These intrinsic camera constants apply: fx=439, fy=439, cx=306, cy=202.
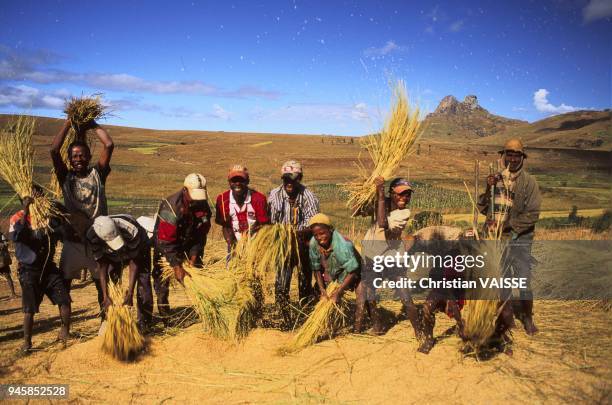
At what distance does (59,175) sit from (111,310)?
1.26 metres

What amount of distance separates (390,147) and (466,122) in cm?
15308

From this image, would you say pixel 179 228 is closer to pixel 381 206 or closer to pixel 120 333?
pixel 120 333

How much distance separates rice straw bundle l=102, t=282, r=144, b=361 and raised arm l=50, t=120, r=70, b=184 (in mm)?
1158

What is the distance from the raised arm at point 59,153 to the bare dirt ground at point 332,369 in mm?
1498

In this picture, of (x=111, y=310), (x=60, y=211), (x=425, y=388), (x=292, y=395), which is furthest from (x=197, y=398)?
(x=60, y=211)

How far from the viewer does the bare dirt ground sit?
2.98 m

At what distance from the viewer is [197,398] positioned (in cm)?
314

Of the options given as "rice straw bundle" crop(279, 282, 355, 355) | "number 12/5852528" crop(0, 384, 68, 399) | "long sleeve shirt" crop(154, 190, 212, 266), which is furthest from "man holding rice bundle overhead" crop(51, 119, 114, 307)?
"rice straw bundle" crop(279, 282, 355, 355)

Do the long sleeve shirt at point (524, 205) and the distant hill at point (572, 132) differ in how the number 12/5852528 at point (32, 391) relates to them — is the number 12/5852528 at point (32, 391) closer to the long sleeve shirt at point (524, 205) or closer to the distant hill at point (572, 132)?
the long sleeve shirt at point (524, 205)

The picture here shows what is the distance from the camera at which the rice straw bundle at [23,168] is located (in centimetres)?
390

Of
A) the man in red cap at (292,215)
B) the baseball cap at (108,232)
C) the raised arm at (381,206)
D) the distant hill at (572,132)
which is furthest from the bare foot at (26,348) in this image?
the distant hill at (572,132)

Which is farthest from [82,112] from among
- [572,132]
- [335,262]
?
[572,132]

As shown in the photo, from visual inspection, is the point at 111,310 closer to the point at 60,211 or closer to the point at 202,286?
the point at 202,286

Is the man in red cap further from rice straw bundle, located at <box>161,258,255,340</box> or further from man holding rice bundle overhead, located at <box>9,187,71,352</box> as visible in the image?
man holding rice bundle overhead, located at <box>9,187,71,352</box>
